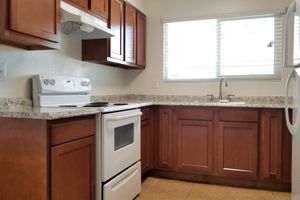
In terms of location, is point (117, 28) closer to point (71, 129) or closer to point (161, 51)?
point (161, 51)

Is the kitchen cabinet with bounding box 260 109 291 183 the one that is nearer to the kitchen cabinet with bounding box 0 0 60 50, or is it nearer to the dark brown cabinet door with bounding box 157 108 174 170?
the dark brown cabinet door with bounding box 157 108 174 170

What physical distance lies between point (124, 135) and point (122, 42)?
1154mm

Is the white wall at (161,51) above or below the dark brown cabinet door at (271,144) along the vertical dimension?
above

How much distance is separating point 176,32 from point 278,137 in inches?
72.8

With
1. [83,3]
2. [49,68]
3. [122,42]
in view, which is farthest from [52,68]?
[122,42]

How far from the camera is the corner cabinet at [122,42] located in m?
2.88

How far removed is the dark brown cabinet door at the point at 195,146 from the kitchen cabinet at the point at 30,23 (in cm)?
173

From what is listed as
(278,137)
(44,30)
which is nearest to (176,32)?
(278,137)

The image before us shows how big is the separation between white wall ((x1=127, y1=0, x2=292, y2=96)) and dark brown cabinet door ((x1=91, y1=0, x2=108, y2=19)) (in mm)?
1179

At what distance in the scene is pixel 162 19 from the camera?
3.79m

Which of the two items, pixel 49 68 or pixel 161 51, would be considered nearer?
pixel 49 68

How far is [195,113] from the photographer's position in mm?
3125

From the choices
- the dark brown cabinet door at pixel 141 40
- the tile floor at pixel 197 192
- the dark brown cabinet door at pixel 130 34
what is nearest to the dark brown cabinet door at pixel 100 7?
the dark brown cabinet door at pixel 130 34

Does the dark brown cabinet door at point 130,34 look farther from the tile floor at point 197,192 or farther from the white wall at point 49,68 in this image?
the tile floor at point 197,192
